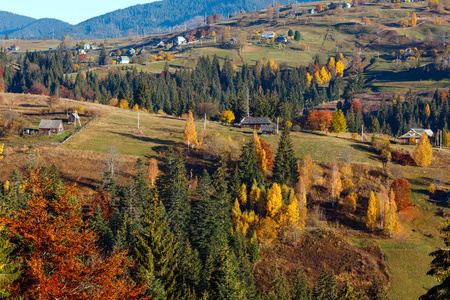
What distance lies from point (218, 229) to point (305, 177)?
27806 mm

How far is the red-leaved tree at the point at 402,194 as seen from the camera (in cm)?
8356

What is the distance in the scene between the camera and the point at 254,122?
123 meters

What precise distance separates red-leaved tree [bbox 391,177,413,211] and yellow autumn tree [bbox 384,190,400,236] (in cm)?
388

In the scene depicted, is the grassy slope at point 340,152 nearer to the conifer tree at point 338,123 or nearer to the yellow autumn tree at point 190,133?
the yellow autumn tree at point 190,133

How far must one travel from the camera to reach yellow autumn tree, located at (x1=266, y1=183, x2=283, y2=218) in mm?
80688

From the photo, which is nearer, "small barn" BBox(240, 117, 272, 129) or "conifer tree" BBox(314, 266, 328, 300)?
"conifer tree" BBox(314, 266, 328, 300)

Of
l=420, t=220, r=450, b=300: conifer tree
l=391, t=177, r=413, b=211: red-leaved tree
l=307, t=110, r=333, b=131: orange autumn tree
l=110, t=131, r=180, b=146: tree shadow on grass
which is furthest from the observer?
l=307, t=110, r=333, b=131: orange autumn tree

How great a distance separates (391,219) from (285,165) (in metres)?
24.3

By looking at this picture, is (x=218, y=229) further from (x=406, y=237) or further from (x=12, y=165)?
(x=12, y=165)

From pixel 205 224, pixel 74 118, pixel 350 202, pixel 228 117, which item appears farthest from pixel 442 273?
pixel 74 118

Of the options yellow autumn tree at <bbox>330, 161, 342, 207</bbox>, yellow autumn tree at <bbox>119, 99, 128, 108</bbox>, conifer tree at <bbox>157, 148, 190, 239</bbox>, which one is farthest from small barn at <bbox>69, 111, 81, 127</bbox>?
yellow autumn tree at <bbox>330, 161, 342, 207</bbox>

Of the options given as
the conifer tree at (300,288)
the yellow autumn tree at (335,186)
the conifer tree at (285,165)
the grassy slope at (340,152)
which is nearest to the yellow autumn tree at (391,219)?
the grassy slope at (340,152)

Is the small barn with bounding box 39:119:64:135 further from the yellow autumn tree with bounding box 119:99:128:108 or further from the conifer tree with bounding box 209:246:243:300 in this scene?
the conifer tree with bounding box 209:246:243:300

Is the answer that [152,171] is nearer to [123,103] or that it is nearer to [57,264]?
[57,264]
